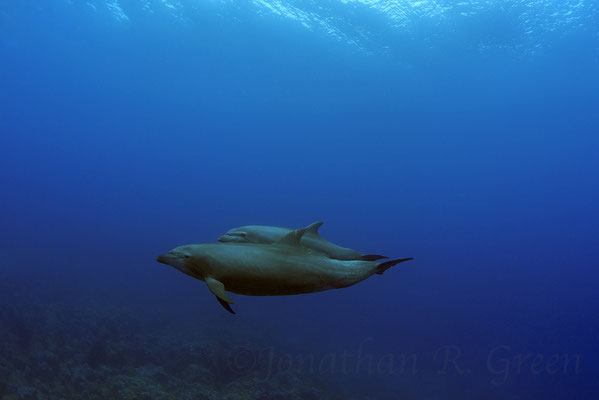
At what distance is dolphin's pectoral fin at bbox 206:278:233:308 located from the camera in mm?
2576

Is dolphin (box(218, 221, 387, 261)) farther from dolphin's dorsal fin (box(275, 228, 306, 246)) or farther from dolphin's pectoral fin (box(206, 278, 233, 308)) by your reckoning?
dolphin's pectoral fin (box(206, 278, 233, 308))

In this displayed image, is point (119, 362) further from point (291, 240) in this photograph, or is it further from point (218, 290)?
point (291, 240)

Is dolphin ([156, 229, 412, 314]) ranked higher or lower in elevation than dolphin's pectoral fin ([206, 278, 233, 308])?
higher

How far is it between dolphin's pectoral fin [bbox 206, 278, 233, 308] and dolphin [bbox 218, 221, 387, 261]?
29.8 inches

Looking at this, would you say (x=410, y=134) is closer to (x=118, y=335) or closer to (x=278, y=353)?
(x=278, y=353)

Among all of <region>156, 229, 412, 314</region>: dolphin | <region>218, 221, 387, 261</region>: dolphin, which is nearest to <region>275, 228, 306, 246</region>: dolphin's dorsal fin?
<region>156, 229, 412, 314</region>: dolphin

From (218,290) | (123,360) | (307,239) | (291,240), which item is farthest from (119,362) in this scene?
(291,240)

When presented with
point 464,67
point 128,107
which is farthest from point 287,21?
point 128,107

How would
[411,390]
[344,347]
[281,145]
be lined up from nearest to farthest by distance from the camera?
[411,390] → [344,347] → [281,145]

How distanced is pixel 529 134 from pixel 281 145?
49.3 metres

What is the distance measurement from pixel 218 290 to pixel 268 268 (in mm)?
425

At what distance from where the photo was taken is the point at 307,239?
3559 mm

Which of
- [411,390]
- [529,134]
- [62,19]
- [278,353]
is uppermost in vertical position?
[62,19]

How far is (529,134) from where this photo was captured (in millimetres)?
47156
